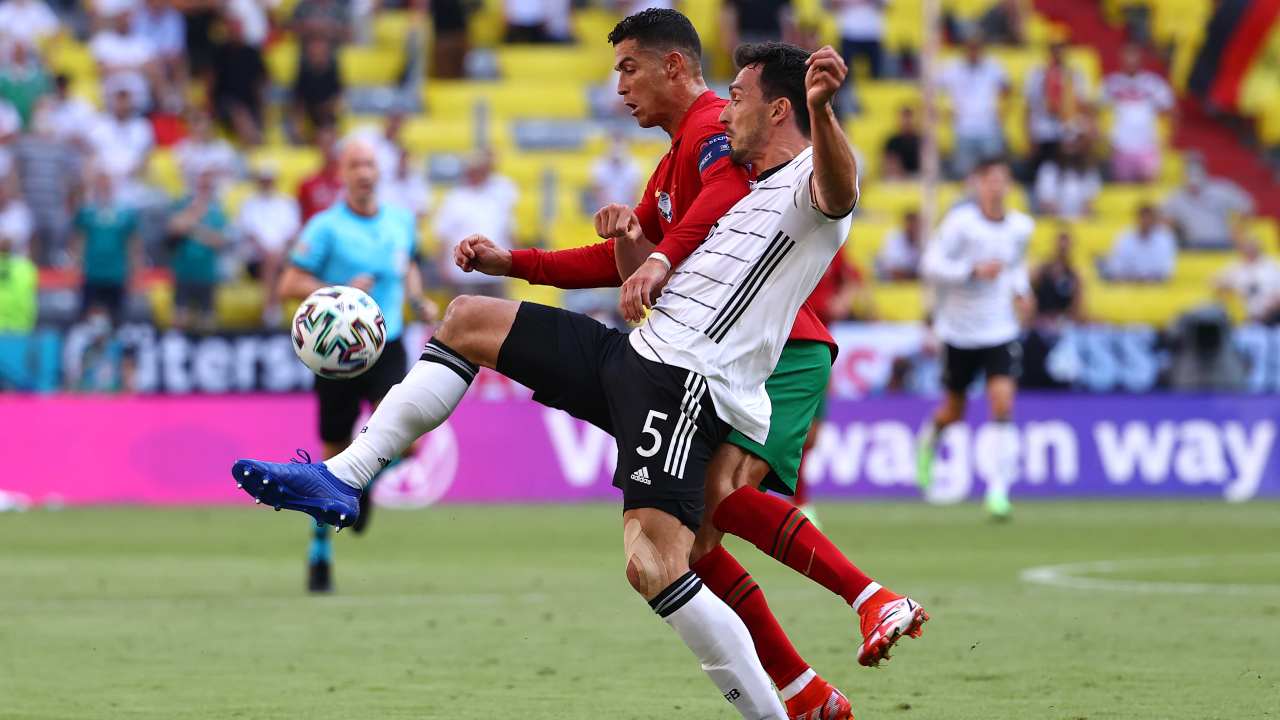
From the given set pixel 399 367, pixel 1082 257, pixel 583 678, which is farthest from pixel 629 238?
pixel 1082 257

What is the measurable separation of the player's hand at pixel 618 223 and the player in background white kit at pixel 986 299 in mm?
10710

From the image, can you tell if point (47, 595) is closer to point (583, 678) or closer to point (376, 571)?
point (376, 571)

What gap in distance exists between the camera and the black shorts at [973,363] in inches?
662

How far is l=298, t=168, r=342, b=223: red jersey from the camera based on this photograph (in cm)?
1802

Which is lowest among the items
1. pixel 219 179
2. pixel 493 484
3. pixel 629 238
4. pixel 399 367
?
pixel 493 484

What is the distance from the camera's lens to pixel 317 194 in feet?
59.7

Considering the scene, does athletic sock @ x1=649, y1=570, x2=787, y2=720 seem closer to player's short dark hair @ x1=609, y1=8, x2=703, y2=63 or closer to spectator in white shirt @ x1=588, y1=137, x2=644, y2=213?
player's short dark hair @ x1=609, y1=8, x2=703, y2=63

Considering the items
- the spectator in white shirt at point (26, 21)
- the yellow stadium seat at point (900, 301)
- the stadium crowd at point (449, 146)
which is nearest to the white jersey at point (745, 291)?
the stadium crowd at point (449, 146)

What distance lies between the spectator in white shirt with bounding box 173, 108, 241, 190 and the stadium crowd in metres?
0.04

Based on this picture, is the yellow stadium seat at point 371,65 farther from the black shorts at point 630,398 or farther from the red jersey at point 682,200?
the black shorts at point 630,398

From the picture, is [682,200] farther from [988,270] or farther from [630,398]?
[988,270]

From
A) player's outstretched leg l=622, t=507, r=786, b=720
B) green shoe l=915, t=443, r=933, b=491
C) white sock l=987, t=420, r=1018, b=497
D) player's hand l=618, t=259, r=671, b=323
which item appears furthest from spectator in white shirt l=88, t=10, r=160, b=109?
player's outstretched leg l=622, t=507, r=786, b=720

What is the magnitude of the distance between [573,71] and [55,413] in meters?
9.10

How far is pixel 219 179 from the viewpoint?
21609mm
